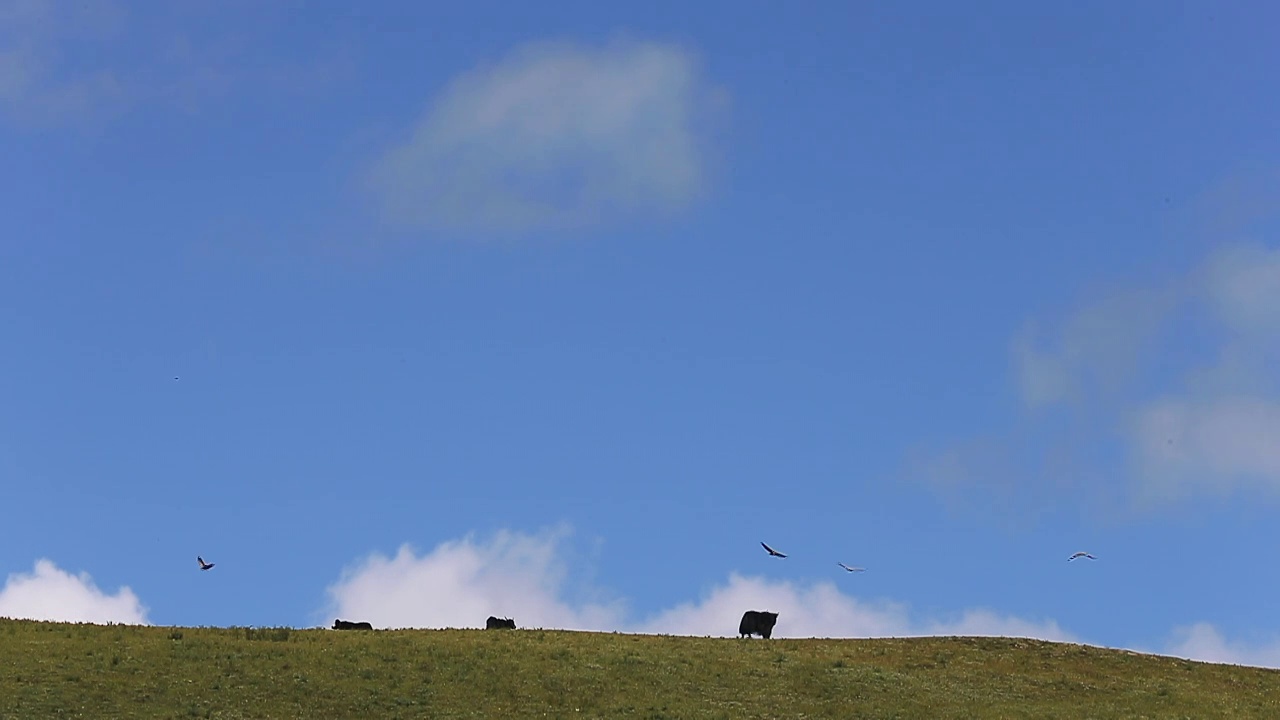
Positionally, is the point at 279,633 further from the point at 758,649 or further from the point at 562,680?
the point at 758,649

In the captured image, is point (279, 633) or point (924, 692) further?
point (279, 633)

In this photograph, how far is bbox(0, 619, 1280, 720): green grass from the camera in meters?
51.2

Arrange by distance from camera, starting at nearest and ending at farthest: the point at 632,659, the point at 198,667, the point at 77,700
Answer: the point at 77,700, the point at 198,667, the point at 632,659

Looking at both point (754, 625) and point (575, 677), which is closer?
point (575, 677)

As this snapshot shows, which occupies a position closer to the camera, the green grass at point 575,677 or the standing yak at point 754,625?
the green grass at point 575,677

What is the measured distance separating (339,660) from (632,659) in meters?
10.1

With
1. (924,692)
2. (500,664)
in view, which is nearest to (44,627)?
(500,664)

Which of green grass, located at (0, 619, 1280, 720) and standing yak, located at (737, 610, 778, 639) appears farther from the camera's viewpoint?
standing yak, located at (737, 610, 778, 639)

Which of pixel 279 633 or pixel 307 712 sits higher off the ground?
pixel 279 633

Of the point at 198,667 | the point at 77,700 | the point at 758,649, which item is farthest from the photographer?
the point at 758,649

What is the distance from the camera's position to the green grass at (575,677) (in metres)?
51.2

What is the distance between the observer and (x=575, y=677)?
5588 cm

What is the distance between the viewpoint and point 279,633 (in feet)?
203

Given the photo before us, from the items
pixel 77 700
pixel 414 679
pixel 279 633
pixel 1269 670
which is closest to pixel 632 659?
pixel 414 679
